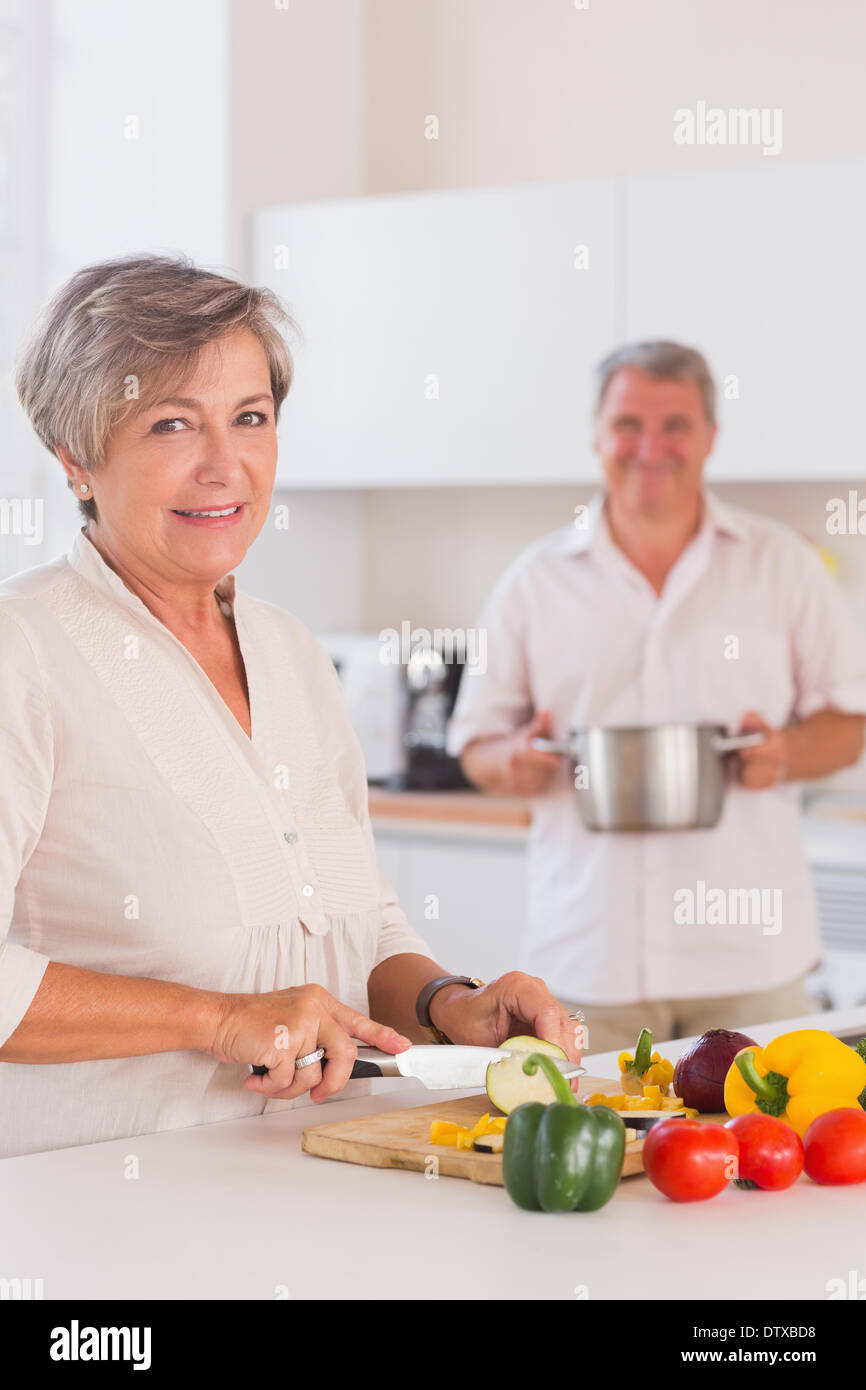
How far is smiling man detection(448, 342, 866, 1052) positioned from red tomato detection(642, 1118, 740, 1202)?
58.7 inches

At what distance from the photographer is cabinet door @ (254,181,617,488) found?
365 centimetres

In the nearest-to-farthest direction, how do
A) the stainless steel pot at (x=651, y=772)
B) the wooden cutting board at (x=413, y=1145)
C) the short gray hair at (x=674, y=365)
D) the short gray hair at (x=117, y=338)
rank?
the wooden cutting board at (x=413, y=1145) → the short gray hair at (x=117, y=338) → the stainless steel pot at (x=651, y=772) → the short gray hair at (x=674, y=365)

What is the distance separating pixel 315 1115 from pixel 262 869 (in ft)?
0.70

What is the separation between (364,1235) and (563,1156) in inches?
5.5

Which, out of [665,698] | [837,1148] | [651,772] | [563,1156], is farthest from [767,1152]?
[665,698]

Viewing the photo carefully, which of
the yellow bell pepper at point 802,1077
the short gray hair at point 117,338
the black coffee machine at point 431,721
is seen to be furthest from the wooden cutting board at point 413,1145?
the black coffee machine at point 431,721

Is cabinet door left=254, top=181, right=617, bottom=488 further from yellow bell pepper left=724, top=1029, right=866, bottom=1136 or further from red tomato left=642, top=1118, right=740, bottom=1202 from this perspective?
red tomato left=642, top=1118, right=740, bottom=1202

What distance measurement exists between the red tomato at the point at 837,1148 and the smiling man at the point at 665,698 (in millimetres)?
1419

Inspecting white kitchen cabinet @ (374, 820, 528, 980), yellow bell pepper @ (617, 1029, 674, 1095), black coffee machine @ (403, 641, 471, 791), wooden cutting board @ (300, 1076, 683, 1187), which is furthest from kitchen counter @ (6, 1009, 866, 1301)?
black coffee machine @ (403, 641, 471, 791)

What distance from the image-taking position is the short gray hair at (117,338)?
1536 mm

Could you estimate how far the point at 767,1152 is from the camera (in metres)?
1.25

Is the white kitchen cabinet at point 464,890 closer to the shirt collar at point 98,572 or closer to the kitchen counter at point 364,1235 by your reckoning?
the shirt collar at point 98,572
